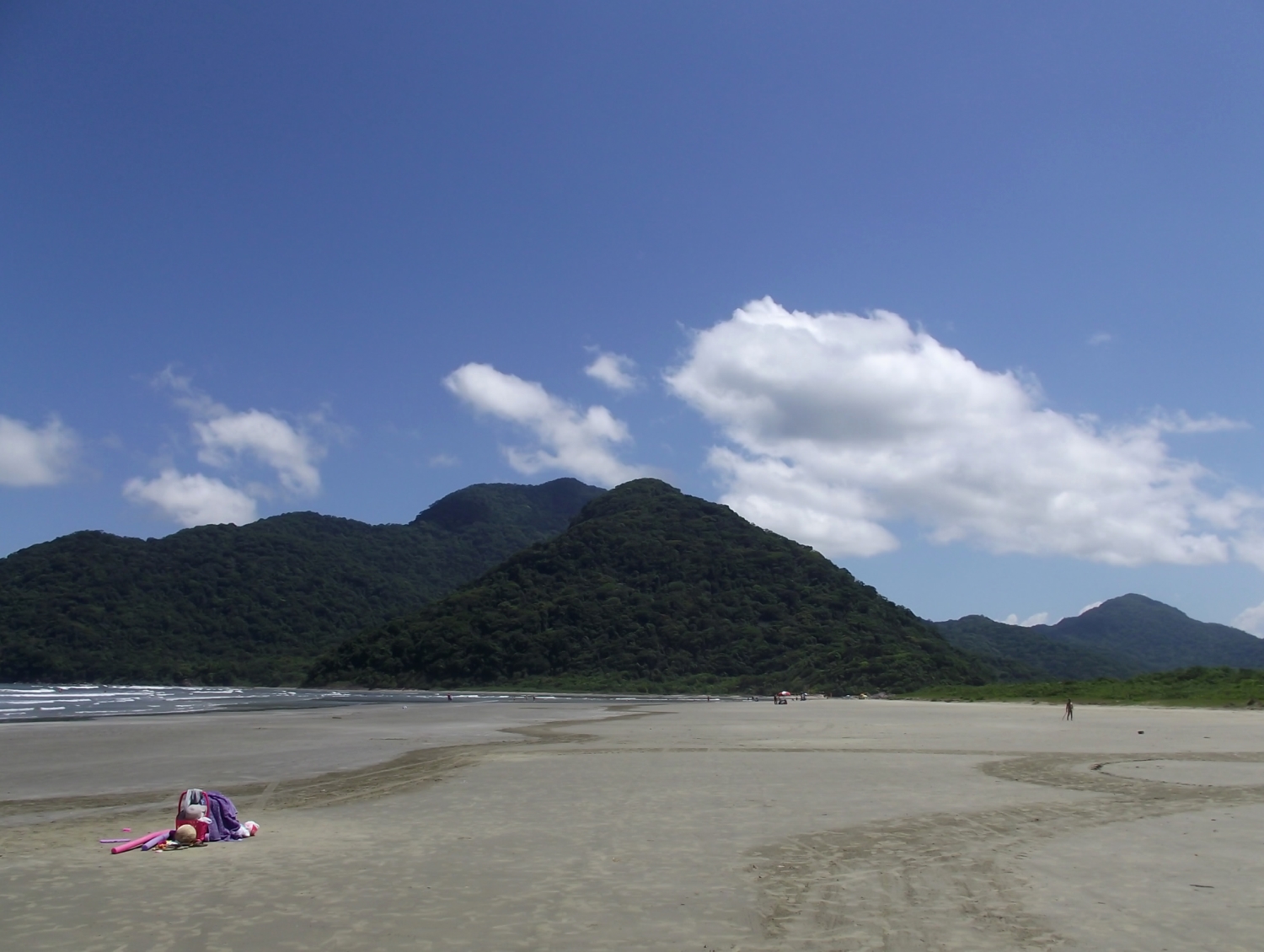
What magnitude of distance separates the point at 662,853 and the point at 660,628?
11403 centimetres

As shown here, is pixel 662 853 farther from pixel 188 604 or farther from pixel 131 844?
pixel 188 604

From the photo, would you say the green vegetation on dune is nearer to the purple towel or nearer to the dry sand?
the dry sand

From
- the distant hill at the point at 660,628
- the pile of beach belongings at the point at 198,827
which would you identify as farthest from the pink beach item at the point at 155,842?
the distant hill at the point at 660,628

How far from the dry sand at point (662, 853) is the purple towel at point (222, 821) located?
A: 333 millimetres

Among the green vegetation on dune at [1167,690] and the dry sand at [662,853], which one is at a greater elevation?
the dry sand at [662,853]

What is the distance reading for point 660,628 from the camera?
403ft

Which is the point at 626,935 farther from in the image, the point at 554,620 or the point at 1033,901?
the point at 554,620

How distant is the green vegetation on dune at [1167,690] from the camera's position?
1922 inches

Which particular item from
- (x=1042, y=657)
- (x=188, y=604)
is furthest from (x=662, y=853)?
(x=1042, y=657)

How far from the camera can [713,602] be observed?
128750 mm

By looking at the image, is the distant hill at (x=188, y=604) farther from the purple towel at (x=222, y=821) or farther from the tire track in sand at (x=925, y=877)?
the tire track in sand at (x=925, y=877)

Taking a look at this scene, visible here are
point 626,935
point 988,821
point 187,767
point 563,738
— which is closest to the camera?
point 626,935

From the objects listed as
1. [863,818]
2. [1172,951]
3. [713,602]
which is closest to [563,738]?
[863,818]

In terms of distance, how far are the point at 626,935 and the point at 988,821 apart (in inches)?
267
